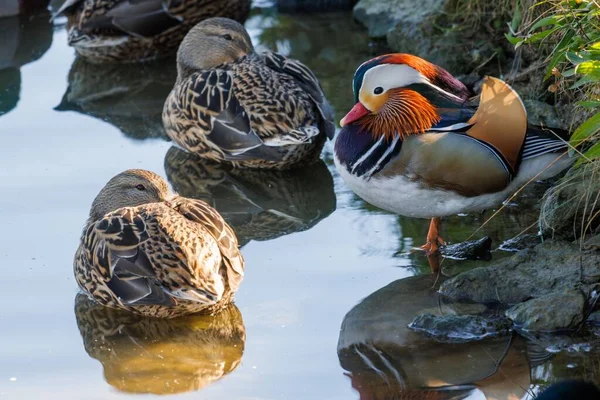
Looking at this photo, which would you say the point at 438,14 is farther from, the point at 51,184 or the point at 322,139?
the point at 51,184

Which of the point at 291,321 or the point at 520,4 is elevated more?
the point at 520,4

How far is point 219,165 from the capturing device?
7.36 m

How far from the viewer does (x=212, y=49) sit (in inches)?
307

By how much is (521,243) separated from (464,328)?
1.11 m

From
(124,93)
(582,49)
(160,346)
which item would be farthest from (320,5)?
(160,346)

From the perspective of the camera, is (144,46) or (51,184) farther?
(144,46)

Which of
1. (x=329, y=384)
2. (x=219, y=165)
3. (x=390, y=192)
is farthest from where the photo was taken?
(x=219, y=165)

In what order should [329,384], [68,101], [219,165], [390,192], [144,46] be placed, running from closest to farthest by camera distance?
1. [329,384]
2. [390,192]
3. [219,165]
4. [68,101]
5. [144,46]

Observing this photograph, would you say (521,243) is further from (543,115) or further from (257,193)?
(257,193)

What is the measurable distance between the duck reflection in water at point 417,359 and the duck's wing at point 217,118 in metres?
→ 2.03

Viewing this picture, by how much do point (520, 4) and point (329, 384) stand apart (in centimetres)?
365

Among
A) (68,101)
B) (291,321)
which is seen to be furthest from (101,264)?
(68,101)

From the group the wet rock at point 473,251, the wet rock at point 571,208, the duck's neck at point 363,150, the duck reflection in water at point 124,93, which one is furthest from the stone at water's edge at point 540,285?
the duck reflection in water at point 124,93

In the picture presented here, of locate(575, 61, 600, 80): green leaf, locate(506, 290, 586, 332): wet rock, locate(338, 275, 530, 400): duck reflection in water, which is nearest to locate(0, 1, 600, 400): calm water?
locate(338, 275, 530, 400): duck reflection in water
